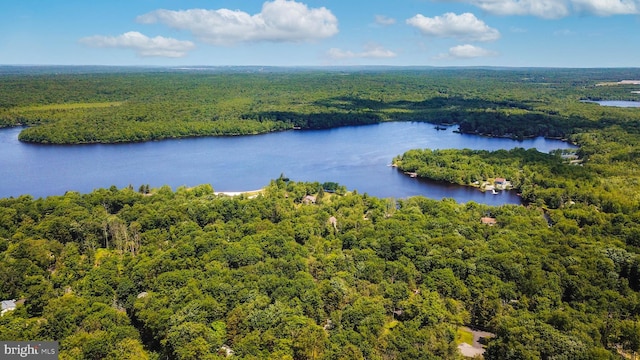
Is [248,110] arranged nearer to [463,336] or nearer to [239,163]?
[239,163]

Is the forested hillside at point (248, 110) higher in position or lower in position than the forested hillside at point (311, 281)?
higher

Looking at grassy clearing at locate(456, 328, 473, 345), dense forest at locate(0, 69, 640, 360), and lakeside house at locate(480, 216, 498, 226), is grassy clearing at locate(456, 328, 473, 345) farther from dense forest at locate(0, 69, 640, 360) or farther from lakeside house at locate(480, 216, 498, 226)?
lakeside house at locate(480, 216, 498, 226)

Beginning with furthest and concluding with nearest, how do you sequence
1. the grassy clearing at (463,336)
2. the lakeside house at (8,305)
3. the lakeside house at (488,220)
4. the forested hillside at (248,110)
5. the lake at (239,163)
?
the forested hillside at (248,110) → the lake at (239,163) → the lakeside house at (488,220) → the lakeside house at (8,305) → the grassy clearing at (463,336)

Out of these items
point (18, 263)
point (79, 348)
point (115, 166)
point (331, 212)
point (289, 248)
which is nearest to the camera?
point (79, 348)

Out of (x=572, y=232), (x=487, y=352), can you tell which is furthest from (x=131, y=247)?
(x=572, y=232)

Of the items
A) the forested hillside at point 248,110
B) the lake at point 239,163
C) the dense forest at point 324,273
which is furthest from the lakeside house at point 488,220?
the forested hillside at point 248,110

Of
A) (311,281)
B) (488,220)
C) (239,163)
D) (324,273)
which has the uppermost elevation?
(239,163)

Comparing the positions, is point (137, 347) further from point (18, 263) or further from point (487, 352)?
point (487, 352)

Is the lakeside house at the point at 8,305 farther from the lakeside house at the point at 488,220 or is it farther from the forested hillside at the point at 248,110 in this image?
the forested hillside at the point at 248,110

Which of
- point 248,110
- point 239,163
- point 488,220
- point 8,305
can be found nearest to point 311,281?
point 8,305
